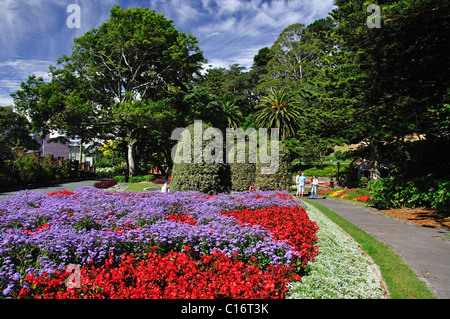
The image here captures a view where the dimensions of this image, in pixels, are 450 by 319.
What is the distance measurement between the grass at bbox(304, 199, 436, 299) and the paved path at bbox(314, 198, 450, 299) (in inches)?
6.0

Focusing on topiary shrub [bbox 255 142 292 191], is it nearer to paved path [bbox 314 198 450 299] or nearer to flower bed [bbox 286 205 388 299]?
paved path [bbox 314 198 450 299]

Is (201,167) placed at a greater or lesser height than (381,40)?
lesser

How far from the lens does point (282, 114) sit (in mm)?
39656

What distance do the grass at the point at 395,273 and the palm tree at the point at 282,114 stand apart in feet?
110

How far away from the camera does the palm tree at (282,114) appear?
3984 cm

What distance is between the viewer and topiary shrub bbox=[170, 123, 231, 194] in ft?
38.7

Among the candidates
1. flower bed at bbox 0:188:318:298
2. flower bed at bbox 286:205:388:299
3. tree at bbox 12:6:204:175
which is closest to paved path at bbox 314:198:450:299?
flower bed at bbox 286:205:388:299

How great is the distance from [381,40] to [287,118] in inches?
1171

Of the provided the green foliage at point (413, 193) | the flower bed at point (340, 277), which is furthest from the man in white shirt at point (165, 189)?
the green foliage at point (413, 193)

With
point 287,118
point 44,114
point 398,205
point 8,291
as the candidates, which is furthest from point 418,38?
point 287,118

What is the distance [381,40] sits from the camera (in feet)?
33.7

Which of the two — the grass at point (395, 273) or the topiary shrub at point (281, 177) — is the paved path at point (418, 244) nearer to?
the grass at point (395, 273)

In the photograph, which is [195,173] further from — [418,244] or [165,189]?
[418,244]
